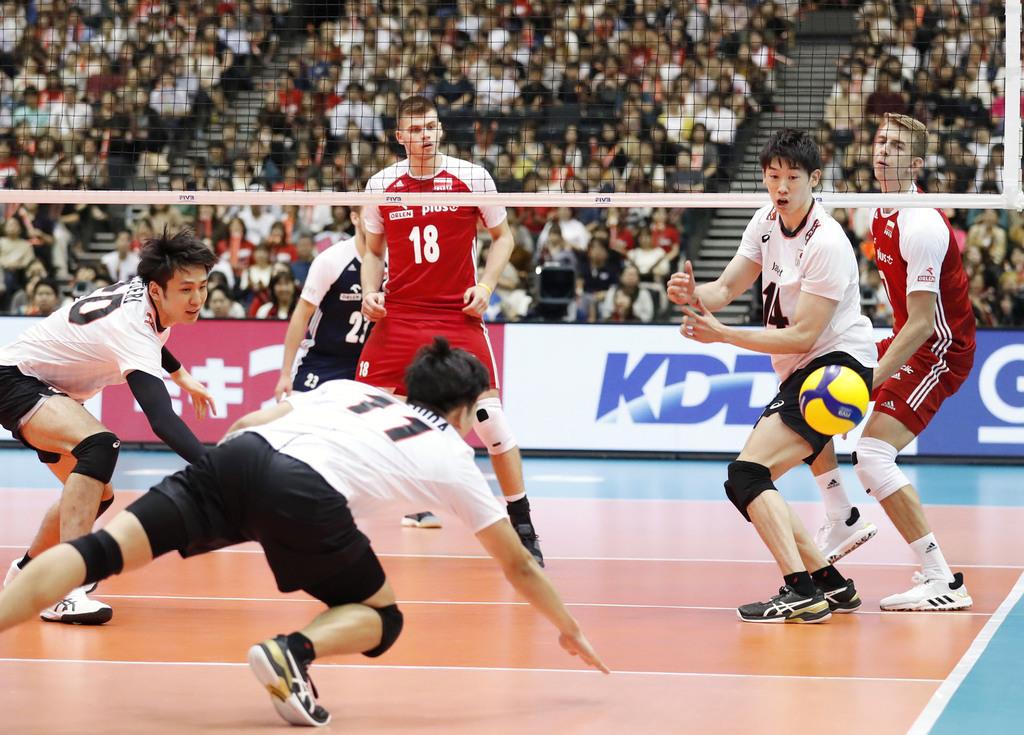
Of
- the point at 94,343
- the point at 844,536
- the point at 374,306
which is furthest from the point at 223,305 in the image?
the point at 844,536

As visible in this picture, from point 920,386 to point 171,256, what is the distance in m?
3.75

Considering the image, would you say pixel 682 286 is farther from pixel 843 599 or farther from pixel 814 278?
pixel 843 599

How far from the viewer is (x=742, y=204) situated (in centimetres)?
777

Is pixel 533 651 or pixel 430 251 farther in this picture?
pixel 430 251

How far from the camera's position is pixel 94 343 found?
6.44 meters

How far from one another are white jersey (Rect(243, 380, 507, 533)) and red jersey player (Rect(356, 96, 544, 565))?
10.3 ft

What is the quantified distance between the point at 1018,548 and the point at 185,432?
5.40 meters

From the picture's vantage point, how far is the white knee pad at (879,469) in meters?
6.90

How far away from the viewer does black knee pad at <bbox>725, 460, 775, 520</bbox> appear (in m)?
6.46

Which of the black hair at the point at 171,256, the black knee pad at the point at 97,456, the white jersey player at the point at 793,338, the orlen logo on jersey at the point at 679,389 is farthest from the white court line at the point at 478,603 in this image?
the orlen logo on jersey at the point at 679,389

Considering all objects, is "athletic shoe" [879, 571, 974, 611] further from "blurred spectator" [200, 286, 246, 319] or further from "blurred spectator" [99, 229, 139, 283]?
"blurred spectator" [99, 229, 139, 283]

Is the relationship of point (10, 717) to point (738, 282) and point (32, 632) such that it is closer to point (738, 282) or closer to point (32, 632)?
point (32, 632)

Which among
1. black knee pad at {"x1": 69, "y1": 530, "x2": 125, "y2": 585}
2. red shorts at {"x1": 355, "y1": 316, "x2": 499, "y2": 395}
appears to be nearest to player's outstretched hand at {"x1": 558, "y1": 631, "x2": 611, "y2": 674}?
black knee pad at {"x1": 69, "y1": 530, "x2": 125, "y2": 585}

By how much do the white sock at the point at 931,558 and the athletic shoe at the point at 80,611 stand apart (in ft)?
12.8
